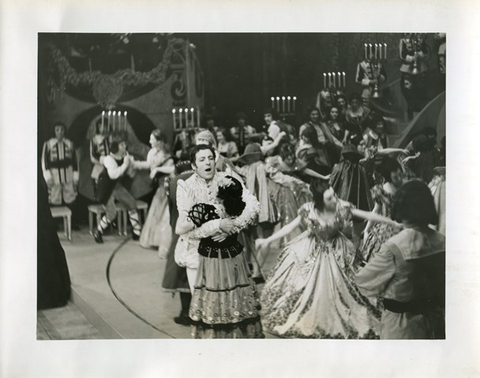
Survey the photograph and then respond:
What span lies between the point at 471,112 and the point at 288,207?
3.45ft

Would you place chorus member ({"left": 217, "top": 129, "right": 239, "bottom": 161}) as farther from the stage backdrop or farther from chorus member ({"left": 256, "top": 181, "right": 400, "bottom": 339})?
chorus member ({"left": 256, "top": 181, "right": 400, "bottom": 339})

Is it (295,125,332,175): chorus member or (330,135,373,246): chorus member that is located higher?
(295,125,332,175): chorus member

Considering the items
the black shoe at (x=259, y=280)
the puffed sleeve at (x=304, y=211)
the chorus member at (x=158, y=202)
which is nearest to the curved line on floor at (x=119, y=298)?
the chorus member at (x=158, y=202)

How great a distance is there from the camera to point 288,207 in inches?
111

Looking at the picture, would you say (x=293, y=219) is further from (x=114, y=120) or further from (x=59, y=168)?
(x=59, y=168)

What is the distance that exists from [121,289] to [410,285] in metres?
1.47

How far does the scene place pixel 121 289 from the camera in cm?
278

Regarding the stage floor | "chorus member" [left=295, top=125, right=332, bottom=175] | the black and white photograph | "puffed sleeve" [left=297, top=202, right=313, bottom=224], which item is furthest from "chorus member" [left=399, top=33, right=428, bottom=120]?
the stage floor

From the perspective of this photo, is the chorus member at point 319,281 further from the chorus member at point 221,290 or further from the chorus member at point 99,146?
the chorus member at point 99,146

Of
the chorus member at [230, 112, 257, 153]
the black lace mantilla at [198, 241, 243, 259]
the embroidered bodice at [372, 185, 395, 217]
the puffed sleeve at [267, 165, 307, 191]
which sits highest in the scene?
the chorus member at [230, 112, 257, 153]

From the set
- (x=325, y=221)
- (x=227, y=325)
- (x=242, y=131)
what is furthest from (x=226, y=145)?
(x=227, y=325)

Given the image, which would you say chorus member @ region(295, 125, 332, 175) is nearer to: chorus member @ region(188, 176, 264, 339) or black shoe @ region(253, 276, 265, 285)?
chorus member @ region(188, 176, 264, 339)

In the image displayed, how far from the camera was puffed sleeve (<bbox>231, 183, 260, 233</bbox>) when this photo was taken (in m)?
2.78

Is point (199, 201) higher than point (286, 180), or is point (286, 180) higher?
point (286, 180)
